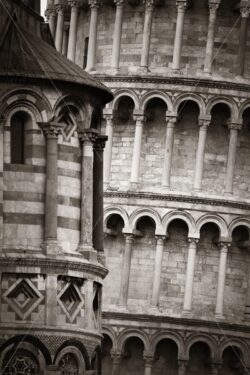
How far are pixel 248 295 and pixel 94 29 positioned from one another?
1346cm

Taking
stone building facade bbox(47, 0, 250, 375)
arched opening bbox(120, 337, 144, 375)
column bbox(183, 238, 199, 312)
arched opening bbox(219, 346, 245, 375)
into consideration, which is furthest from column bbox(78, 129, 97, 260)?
arched opening bbox(219, 346, 245, 375)

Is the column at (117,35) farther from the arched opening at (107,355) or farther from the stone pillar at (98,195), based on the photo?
the stone pillar at (98,195)

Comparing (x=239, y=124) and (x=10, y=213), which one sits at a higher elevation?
(x=239, y=124)

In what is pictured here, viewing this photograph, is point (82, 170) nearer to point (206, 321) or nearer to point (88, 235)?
point (88, 235)

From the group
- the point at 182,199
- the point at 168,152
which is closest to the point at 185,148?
the point at 168,152

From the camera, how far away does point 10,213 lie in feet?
214

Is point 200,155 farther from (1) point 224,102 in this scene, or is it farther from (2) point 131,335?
(2) point 131,335

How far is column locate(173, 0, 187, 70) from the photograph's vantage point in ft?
335

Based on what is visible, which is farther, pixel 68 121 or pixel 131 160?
pixel 131 160

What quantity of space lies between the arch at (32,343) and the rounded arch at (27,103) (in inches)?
241

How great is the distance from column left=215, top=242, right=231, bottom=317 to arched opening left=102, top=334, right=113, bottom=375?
4.85 m

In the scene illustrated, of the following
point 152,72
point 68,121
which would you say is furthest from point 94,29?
point 68,121

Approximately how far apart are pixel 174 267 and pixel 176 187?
3.48 metres

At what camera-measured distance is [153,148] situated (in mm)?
102812
